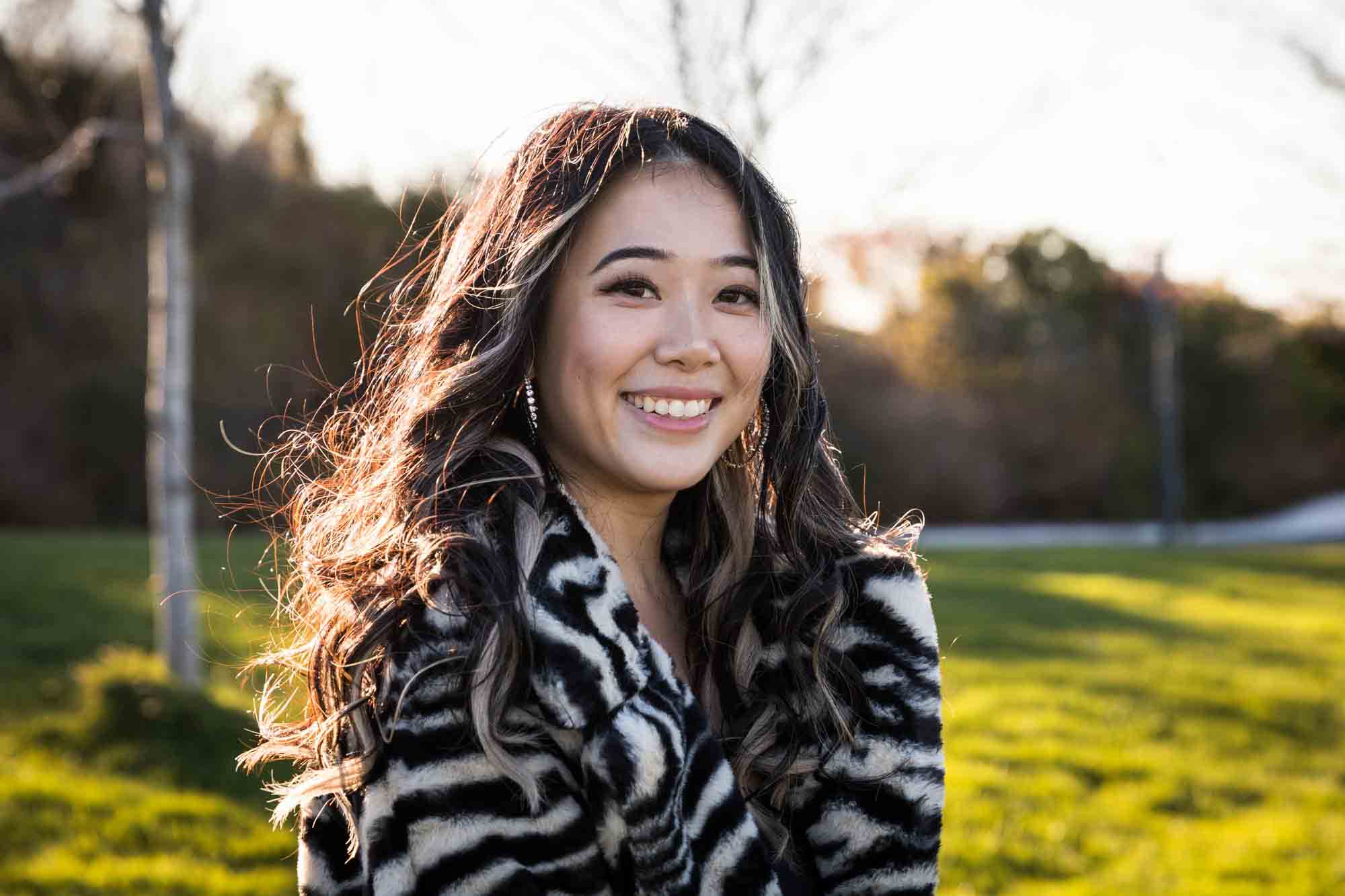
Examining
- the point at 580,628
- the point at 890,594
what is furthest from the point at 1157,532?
the point at 580,628

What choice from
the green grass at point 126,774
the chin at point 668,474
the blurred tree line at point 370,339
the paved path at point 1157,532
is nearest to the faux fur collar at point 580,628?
the chin at point 668,474

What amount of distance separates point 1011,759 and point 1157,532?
807 inches

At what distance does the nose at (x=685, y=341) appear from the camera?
1866 millimetres

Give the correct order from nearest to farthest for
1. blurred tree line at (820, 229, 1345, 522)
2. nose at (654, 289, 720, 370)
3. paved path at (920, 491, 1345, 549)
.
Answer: nose at (654, 289, 720, 370), paved path at (920, 491, 1345, 549), blurred tree line at (820, 229, 1345, 522)

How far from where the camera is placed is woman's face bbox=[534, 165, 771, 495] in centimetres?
188

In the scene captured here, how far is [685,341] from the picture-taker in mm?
1872

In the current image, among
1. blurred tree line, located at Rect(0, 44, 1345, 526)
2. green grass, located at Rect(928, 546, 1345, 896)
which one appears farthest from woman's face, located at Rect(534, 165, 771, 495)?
blurred tree line, located at Rect(0, 44, 1345, 526)

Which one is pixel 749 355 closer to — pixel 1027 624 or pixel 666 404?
pixel 666 404

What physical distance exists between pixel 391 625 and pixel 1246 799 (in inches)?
181

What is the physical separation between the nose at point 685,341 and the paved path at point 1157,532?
17420 millimetres

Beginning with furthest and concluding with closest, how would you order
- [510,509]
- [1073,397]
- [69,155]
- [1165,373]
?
[1073,397] → [1165,373] → [69,155] → [510,509]

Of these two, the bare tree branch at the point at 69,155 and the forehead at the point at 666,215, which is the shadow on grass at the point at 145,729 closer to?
the bare tree branch at the point at 69,155

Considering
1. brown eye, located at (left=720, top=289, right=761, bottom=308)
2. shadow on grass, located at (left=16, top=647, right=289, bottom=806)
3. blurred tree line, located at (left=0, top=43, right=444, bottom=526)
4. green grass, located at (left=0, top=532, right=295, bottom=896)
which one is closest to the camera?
brown eye, located at (left=720, top=289, right=761, bottom=308)

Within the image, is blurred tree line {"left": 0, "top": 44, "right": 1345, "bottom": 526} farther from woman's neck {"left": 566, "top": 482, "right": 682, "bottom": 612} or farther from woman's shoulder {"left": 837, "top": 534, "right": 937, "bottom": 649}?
woman's shoulder {"left": 837, "top": 534, "right": 937, "bottom": 649}
